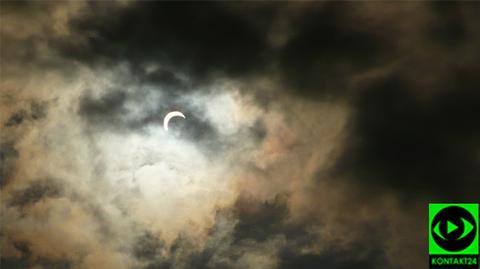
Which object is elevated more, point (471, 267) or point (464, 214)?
point (464, 214)

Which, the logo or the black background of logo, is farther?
the black background of logo

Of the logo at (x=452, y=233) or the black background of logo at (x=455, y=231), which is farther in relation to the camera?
the black background of logo at (x=455, y=231)
